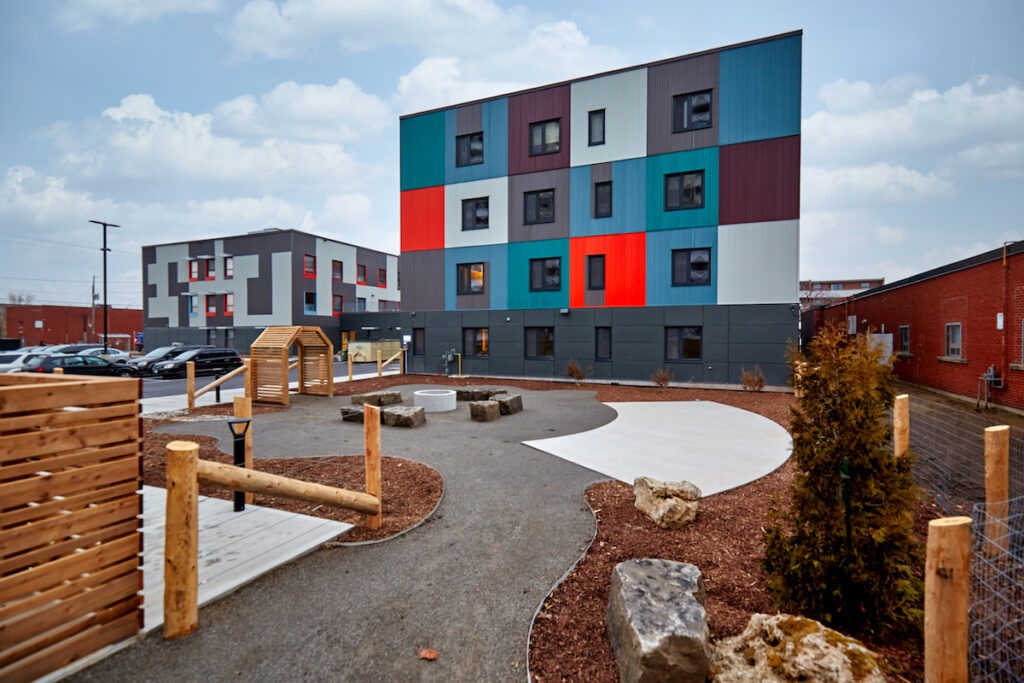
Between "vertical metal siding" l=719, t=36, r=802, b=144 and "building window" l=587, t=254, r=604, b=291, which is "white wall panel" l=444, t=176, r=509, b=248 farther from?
"vertical metal siding" l=719, t=36, r=802, b=144

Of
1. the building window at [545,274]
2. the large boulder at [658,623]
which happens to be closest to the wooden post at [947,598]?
the large boulder at [658,623]

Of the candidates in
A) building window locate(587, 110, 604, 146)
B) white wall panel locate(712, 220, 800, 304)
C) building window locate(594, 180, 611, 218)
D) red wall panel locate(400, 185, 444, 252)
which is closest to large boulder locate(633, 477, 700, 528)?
white wall panel locate(712, 220, 800, 304)

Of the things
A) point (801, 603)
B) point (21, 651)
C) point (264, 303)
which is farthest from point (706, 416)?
point (264, 303)

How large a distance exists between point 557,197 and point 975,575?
21.2 meters

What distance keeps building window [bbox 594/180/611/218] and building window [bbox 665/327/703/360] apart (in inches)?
251

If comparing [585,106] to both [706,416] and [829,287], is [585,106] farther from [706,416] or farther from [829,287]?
[829,287]

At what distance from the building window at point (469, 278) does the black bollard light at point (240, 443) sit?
1901cm

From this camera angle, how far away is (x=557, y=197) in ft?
75.7

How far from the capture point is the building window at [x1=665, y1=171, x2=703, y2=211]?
20.6m

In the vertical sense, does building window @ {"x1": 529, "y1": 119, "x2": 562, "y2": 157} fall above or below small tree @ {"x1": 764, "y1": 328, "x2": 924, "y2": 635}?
above

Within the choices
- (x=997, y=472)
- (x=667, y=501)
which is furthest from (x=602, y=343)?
(x=997, y=472)

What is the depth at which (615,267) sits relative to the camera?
21875 mm

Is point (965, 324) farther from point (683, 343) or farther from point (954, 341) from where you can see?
point (683, 343)

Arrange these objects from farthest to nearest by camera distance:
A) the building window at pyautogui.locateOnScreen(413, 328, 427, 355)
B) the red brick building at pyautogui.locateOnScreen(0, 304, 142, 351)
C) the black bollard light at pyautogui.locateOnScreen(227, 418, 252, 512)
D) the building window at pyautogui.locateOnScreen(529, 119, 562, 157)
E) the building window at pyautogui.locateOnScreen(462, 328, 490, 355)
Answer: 1. the red brick building at pyautogui.locateOnScreen(0, 304, 142, 351)
2. the building window at pyautogui.locateOnScreen(413, 328, 427, 355)
3. the building window at pyautogui.locateOnScreen(462, 328, 490, 355)
4. the building window at pyautogui.locateOnScreen(529, 119, 562, 157)
5. the black bollard light at pyautogui.locateOnScreen(227, 418, 252, 512)
